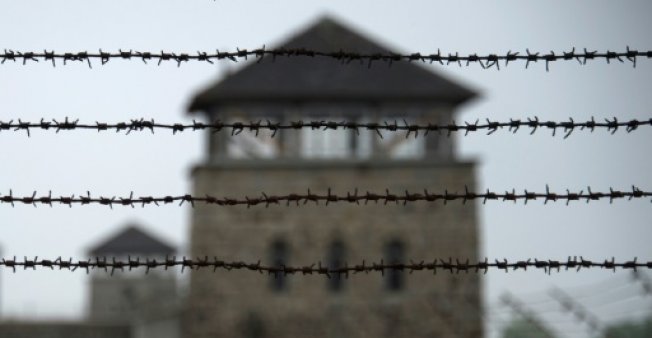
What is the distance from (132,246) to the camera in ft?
210

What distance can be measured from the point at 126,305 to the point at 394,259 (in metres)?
19.1

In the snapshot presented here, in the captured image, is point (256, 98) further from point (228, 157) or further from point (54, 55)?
point (54, 55)

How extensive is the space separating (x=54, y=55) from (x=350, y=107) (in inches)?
1153

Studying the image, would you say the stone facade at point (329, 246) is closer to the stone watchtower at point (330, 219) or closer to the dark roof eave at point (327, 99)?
the stone watchtower at point (330, 219)

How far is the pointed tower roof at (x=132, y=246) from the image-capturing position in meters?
63.0

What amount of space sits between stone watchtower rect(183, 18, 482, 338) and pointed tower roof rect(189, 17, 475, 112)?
0.05 meters

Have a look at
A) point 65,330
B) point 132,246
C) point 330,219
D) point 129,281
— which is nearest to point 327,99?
point 330,219

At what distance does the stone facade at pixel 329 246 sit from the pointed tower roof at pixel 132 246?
30.0m

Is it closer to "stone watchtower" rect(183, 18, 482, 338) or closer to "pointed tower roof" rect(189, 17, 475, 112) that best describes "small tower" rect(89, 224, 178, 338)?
"stone watchtower" rect(183, 18, 482, 338)

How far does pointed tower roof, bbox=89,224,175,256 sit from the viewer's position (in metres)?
63.0

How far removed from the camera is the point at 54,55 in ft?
13.2

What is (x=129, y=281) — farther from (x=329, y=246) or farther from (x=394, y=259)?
(x=394, y=259)

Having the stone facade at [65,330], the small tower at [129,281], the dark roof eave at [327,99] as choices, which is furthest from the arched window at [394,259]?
the small tower at [129,281]

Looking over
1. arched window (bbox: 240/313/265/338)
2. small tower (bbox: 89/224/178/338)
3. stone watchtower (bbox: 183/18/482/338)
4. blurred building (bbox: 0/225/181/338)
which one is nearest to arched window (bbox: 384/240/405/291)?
stone watchtower (bbox: 183/18/482/338)
